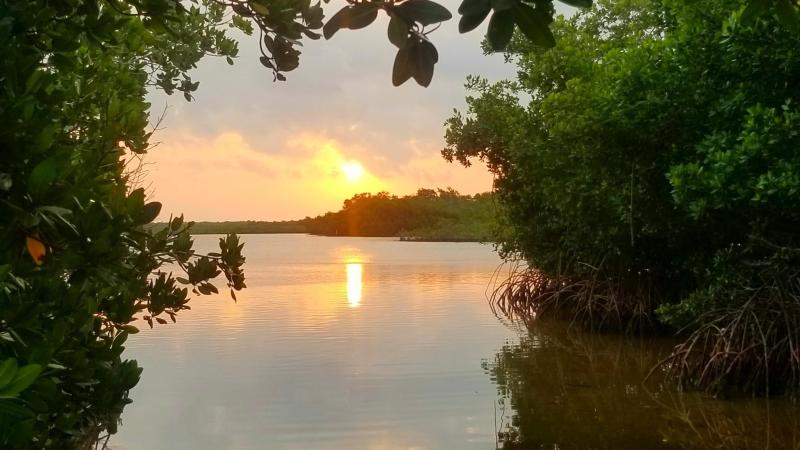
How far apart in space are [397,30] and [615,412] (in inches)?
236

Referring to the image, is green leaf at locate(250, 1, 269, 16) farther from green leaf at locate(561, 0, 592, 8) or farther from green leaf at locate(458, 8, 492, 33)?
green leaf at locate(561, 0, 592, 8)

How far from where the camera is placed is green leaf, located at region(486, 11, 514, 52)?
4.15 feet

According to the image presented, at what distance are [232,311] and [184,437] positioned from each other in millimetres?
9153

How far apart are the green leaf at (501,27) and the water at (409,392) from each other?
4.92 metres

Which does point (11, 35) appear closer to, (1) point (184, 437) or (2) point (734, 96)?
(1) point (184, 437)

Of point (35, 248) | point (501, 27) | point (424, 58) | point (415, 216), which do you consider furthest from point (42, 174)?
point (415, 216)

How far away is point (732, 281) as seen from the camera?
7410 millimetres

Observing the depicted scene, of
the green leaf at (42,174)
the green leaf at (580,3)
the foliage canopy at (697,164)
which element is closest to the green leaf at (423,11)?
the green leaf at (580,3)

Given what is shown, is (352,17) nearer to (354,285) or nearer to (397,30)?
(397,30)

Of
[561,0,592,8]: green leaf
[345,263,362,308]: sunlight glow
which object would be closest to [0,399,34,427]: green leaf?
[561,0,592,8]: green leaf

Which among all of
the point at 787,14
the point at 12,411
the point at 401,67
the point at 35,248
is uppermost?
the point at 787,14

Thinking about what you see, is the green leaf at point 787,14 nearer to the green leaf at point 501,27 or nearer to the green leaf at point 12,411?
the green leaf at point 501,27

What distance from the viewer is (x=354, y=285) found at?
22.0m

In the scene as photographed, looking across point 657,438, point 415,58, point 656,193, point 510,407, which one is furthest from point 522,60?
point 415,58
